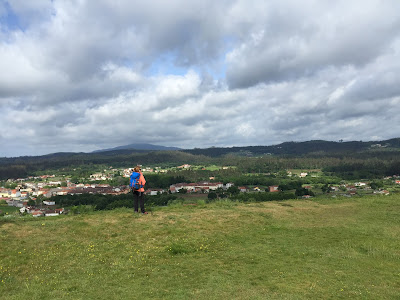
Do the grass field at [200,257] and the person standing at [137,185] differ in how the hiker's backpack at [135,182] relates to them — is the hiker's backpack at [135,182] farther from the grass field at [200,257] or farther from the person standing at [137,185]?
the grass field at [200,257]

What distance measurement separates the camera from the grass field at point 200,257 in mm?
7109

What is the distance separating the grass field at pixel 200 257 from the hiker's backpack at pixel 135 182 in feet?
5.56

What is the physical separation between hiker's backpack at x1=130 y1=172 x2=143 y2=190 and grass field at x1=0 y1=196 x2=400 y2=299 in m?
1.70

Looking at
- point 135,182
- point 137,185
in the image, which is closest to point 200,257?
point 137,185

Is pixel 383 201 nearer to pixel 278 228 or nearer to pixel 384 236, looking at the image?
pixel 384 236

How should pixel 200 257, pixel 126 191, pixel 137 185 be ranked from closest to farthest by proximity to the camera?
pixel 200 257
pixel 137 185
pixel 126 191

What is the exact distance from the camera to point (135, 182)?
15.3m

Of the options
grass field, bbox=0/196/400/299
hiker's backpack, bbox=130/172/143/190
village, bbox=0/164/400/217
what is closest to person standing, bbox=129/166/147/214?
hiker's backpack, bbox=130/172/143/190

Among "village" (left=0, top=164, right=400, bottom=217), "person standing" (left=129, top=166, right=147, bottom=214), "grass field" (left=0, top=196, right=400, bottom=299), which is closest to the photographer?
"grass field" (left=0, top=196, right=400, bottom=299)

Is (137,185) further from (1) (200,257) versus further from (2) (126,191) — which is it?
(2) (126,191)

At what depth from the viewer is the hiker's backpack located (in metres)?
15.2

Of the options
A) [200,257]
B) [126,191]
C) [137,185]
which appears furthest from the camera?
[126,191]

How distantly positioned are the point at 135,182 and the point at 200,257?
23.7 feet

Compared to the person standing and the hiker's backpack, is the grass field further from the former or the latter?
the hiker's backpack
